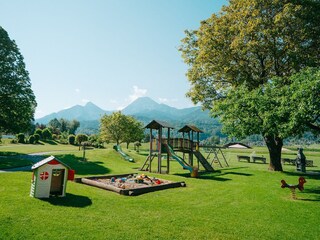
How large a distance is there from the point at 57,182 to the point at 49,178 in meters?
0.63

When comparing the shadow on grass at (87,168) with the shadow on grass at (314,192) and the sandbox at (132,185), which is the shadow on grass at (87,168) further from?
the shadow on grass at (314,192)

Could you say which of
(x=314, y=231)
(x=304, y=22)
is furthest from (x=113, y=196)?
(x=304, y=22)

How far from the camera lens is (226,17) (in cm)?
2784

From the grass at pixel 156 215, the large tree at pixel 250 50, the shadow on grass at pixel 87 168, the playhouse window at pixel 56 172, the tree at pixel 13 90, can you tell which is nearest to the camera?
the grass at pixel 156 215

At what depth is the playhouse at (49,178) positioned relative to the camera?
42.1 feet

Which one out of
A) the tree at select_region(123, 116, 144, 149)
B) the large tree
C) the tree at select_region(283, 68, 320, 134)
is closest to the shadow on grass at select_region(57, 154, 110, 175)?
the large tree

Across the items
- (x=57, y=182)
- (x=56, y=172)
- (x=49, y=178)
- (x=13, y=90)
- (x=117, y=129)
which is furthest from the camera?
(x=117, y=129)

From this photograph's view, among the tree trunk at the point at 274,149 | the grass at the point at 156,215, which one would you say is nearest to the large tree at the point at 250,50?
the tree trunk at the point at 274,149

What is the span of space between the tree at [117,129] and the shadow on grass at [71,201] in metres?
50.5

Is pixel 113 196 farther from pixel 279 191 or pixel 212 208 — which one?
pixel 279 191

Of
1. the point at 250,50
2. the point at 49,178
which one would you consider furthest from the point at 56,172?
the point at 250,50

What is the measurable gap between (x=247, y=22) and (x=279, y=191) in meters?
16.8

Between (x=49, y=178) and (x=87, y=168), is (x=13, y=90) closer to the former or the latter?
(x=87, y=168)

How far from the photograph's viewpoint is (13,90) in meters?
34.9
